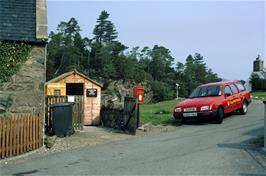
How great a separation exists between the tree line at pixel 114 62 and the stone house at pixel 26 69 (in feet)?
226

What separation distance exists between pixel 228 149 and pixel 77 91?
1391 centimetres

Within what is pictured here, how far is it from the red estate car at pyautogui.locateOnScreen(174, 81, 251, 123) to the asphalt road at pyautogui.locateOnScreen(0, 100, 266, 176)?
1.83 meters

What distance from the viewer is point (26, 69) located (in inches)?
572

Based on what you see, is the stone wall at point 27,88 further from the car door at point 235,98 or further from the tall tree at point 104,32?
the tall tree at point 104,32

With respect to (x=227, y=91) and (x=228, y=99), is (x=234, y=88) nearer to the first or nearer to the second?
(x=227, y=91)

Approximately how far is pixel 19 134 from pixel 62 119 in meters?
3.65

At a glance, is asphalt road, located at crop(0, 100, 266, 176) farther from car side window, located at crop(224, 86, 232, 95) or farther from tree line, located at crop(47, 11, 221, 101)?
tree line, located at crop(47, 11, 221, 101)

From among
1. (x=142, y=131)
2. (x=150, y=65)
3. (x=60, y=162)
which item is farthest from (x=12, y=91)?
(x=150, y=65)

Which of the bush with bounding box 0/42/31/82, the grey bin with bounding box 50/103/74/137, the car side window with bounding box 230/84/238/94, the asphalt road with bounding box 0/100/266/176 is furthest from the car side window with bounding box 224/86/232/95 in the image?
the bush with bounding box 0/42/31/82

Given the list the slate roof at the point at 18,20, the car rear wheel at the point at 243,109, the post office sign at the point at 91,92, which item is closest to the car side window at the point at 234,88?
the car rear wheel at the point at 243,109

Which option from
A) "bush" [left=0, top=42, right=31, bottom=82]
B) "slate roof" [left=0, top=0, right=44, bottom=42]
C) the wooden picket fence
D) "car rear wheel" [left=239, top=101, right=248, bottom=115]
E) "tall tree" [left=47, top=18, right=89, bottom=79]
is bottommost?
the wooden picket fence

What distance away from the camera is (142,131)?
57.0 ft

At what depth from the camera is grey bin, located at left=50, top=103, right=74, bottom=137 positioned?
636 inches

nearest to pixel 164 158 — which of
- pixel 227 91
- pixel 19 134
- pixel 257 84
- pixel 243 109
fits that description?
pixel 19 134
